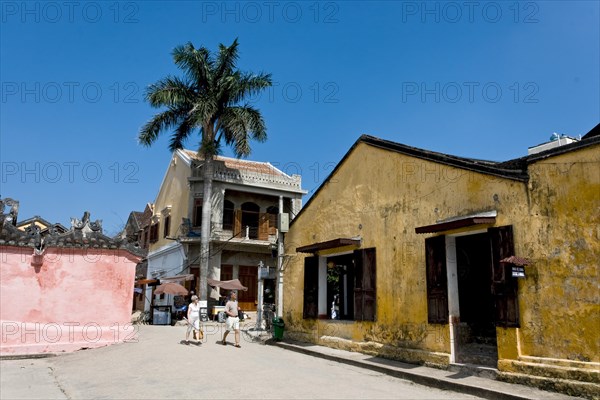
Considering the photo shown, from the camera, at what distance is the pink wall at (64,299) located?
39.4ft

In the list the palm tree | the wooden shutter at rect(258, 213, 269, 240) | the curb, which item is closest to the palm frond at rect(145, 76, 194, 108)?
the palm tree

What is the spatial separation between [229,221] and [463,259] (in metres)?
17.7

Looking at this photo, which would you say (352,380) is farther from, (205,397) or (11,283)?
(11,283)

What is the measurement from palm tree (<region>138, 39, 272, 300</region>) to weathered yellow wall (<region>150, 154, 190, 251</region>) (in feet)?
13.9

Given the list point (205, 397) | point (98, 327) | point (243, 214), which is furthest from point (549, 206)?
point (243, 214)

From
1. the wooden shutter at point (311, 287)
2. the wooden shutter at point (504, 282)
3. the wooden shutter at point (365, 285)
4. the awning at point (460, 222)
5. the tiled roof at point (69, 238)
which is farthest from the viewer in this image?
the wooden shutter at point (311, 287)

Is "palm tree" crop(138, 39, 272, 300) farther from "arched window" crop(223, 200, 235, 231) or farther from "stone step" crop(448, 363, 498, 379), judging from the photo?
"stone step" crop(448, 363, 498, 379)

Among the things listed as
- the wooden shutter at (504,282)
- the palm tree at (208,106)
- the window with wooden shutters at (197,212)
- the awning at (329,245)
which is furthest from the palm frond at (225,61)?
the wooden shutter at (504,282)

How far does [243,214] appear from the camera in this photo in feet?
91.8

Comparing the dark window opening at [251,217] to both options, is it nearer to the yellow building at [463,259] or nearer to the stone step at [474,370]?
the yellow building at [463,259]

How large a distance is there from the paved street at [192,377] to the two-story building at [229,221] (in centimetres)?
1337

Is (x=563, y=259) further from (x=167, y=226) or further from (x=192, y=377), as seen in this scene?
(x=167, y=226)

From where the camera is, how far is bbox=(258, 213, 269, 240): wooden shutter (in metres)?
27.8

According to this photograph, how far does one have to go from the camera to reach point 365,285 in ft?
39.5
